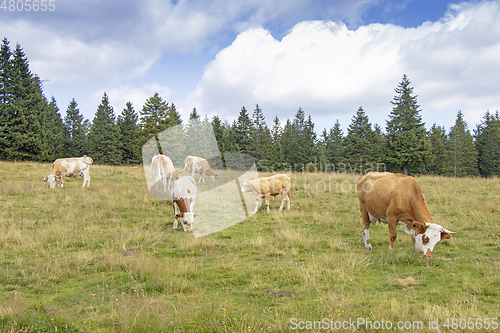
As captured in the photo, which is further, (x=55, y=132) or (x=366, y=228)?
(x=55, y=132)

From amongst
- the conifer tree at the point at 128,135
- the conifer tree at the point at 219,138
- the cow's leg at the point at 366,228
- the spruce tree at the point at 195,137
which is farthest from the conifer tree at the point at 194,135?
the cow's leg at the point at 366,228

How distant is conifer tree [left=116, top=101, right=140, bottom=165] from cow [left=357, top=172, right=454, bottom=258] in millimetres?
53807

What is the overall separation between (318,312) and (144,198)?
12651mm

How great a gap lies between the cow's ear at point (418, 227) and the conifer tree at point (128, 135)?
5539cm

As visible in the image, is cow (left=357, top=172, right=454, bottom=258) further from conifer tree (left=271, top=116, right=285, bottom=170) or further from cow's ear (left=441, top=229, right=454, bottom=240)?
conifer tree (left=271, top=116, right=285, bottom=170)

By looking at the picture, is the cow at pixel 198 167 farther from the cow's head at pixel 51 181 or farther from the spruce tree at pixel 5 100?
the spruce tree at pixel 5 100

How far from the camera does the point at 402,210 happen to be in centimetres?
797

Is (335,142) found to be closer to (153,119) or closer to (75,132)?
(153,119)

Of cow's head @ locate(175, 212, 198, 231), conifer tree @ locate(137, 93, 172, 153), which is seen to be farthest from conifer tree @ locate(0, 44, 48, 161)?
cow's head @ locate(175, 212, 198, 231)

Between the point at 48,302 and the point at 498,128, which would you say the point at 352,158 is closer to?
the point at 498,128

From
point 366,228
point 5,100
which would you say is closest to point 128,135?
point 5,100

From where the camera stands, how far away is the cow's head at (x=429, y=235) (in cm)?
743

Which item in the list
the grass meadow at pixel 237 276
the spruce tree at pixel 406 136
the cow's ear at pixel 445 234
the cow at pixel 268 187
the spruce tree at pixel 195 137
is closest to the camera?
the grass meadow at pixel 237 276

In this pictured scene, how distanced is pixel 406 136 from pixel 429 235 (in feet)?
144
